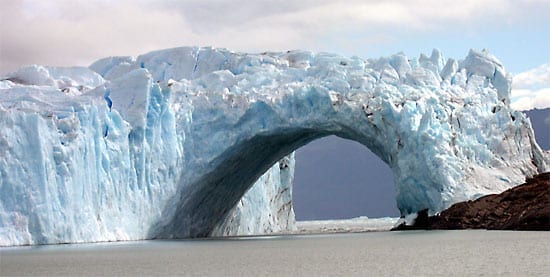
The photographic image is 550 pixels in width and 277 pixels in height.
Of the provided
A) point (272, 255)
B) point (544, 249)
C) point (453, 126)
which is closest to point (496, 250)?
point (544, 249)

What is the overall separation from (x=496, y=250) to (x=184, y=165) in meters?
13.4

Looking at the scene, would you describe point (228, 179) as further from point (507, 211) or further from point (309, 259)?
point (309, 259)

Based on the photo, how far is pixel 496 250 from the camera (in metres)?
17.6

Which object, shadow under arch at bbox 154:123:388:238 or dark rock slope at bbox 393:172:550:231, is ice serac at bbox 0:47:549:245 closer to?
shadow under arch at bbox 154:123:388:238

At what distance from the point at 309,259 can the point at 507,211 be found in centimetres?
1056

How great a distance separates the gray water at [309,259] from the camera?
14523 millimetres

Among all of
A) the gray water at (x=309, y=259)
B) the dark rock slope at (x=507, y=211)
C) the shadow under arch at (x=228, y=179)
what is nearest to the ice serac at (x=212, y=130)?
the shadow under arch at (x=228, y=179)

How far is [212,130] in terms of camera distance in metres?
29.3

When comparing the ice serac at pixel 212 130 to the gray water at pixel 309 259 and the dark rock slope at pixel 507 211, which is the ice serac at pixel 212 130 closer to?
the dark rock slope at pixel 507 211

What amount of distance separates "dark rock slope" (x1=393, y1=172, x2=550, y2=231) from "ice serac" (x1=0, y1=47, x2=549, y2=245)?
18.1 inches

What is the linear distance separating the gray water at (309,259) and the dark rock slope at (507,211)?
2086 mm

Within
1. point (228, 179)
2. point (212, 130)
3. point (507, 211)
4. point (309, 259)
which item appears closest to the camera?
point (309, 259)

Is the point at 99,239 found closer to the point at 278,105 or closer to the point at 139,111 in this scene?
the point at 139,111

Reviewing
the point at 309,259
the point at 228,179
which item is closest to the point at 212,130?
the point at 228,179
